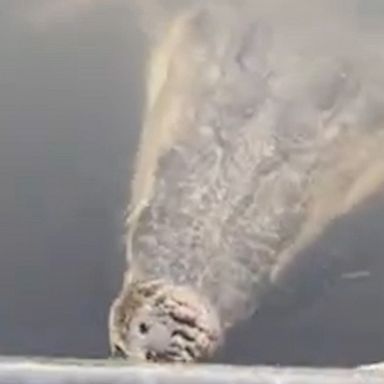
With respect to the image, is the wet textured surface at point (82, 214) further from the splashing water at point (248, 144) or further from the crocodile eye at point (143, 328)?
the crocodile eye at point (143, 328)

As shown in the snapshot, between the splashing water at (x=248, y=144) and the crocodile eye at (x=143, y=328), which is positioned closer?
the crocodile eye at (x=143, y=328)

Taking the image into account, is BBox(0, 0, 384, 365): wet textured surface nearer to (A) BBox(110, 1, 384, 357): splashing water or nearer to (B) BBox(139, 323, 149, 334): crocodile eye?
(A) BBox(110, 1, 384, 357): splashing water

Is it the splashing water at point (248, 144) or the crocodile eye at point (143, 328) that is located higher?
the splashing water at point (248, 144)

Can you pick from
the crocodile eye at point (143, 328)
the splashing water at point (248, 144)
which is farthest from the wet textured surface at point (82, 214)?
the crocodile eye at point (143, 328)

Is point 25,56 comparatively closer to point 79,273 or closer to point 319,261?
point 79,273

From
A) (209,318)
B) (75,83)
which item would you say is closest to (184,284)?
(209,318)

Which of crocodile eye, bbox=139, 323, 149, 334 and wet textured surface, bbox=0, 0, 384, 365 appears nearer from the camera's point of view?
crocodile eye, bbox=139, 323, 149, 334

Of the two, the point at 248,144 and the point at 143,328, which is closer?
the point at 143,328

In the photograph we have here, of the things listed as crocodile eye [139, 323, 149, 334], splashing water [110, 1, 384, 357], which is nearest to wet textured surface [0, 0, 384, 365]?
splashing water [110, 1, 384, 357]
